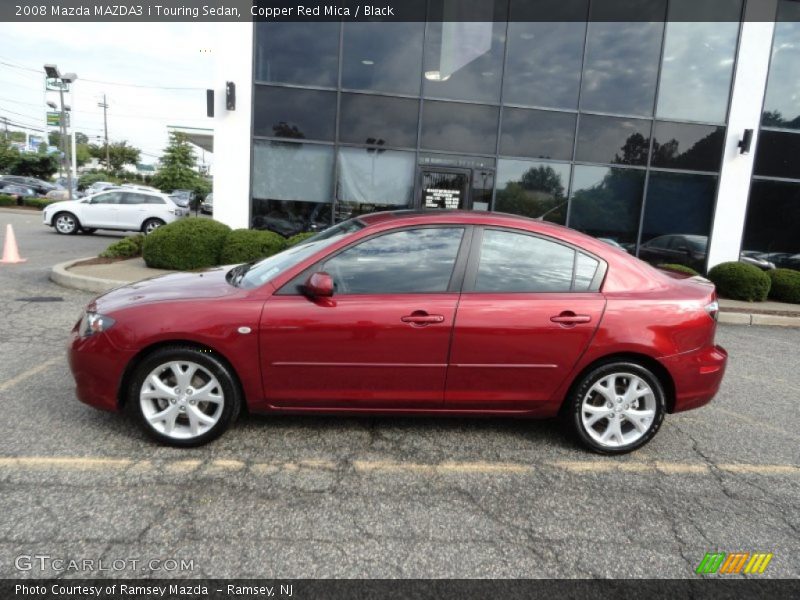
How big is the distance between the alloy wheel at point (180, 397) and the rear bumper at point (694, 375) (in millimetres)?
2905

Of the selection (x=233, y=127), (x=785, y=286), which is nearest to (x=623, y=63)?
(x=785, y=286)

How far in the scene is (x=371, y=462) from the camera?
3432 mm

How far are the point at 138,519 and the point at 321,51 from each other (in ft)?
35.1

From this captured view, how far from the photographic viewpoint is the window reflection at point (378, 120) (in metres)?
11.6

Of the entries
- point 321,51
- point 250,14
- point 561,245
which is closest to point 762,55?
point 321,51

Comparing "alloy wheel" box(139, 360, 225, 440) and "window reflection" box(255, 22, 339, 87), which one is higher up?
"window reflection" box(255, 22, 339, 87)

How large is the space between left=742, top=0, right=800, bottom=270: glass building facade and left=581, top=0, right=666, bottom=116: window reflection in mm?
2651

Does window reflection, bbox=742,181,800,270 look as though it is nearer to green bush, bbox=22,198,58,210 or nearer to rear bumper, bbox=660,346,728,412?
rear bumper, bbox=660,346,728,412

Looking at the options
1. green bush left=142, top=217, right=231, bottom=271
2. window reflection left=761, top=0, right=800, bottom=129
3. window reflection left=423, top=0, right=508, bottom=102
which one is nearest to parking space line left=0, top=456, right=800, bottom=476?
green bush left=142, top=217, right=231, bottom=271

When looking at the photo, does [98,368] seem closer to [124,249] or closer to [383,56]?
[124,249]

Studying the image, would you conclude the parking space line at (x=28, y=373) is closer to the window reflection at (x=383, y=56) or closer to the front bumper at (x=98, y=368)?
the front bumper at (x=98, y=368)

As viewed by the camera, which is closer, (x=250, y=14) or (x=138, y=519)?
(x=138, y=519)

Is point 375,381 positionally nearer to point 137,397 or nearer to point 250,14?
point 137,397

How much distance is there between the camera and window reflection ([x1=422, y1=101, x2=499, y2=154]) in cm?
1173
